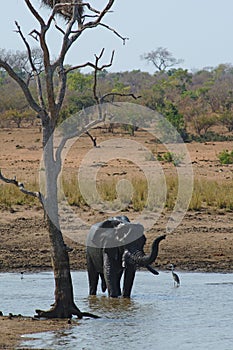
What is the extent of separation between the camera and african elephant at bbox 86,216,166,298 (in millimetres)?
11992

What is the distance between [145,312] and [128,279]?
3.15 feet

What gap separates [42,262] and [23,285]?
6.15ft

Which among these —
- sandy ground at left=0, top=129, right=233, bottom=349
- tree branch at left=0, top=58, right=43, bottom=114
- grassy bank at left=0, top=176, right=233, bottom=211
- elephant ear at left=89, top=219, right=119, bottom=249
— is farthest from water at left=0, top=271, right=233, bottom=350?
grassy bank at left=0, top=176, right=233, bottom=211

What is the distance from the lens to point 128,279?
474 inches

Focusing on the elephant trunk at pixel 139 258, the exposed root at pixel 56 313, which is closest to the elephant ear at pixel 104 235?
the elephant trunk at pixel 139 258

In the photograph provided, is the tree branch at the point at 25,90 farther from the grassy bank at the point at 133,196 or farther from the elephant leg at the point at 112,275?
the grassy bank at the point at 133,196

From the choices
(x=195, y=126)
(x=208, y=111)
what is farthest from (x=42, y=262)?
(x=208, y=111)

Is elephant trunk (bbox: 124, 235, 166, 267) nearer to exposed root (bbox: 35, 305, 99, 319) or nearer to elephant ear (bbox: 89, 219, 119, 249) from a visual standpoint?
elephant ear (bbox: 89, 219, 119, 249)

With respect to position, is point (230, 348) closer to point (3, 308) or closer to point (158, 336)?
point (158, 336)

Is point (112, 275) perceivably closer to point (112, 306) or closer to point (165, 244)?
point (112, 306)

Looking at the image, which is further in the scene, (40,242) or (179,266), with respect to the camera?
(40,242)

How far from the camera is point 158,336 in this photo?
9.87 m

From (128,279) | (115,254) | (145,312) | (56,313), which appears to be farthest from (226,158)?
(56,313)

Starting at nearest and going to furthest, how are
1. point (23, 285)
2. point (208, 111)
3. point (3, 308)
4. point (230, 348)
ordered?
point (230, 348)
point (3, 308)
point (23, 285)
point (208, 111)
